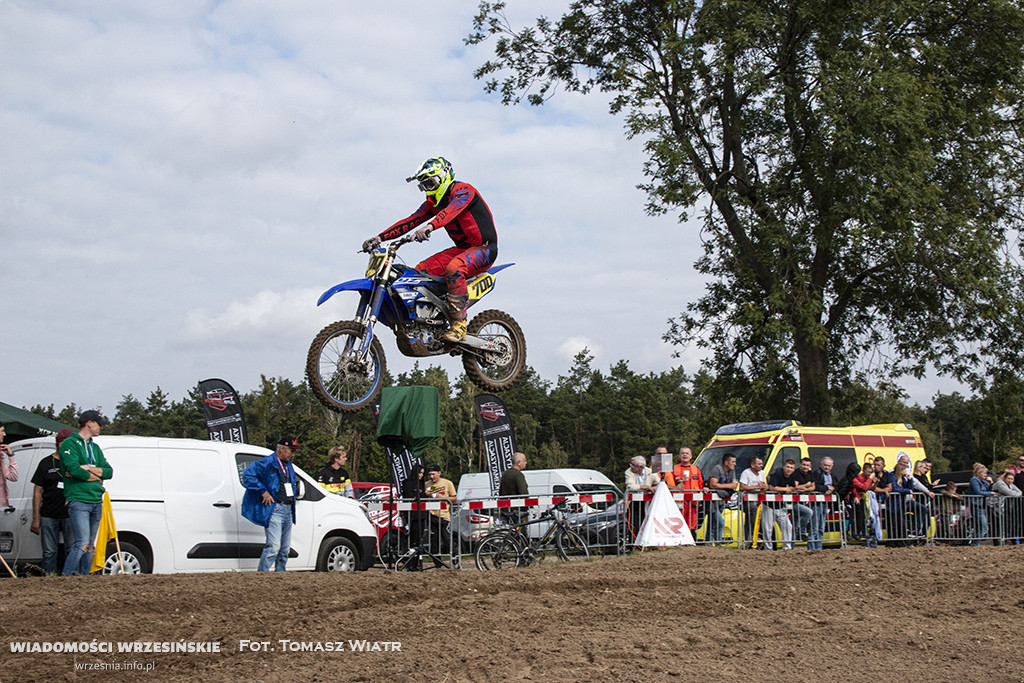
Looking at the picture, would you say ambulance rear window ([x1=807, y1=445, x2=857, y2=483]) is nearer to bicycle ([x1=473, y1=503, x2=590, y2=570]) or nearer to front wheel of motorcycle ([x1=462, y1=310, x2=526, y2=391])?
bicycle ([x1=473, y1=503, x2=590, y2=570])

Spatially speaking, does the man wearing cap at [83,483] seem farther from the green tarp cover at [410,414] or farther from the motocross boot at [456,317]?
the motocross boot at [456,317]

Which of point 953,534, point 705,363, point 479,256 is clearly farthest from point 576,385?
point 479,256

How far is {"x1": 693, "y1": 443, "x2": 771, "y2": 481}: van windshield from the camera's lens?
55.9ft

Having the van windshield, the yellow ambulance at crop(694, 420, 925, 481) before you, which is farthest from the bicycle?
the yellow ambulance at crop(694, 420, 925, 481)

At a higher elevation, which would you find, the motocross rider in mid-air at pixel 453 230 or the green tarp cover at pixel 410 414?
the motocross rider in mid-air at pixel 453 230

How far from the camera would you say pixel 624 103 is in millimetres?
22438


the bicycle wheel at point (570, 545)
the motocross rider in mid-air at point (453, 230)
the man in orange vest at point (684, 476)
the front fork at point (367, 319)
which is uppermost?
the motocross rider in mid-air at point (453, 230)

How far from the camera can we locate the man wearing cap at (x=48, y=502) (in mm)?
10352

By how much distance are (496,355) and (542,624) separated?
3099 millimetres

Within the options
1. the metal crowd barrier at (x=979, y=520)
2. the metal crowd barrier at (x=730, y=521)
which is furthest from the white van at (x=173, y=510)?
the metal crowd barrier at (x=979, y=520)

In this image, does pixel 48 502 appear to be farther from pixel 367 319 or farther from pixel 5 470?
pixel 367 319

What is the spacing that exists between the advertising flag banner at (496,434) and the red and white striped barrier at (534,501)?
558 centimetres

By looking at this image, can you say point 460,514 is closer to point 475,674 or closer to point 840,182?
point 475,674

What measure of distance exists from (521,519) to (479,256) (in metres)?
5.16
